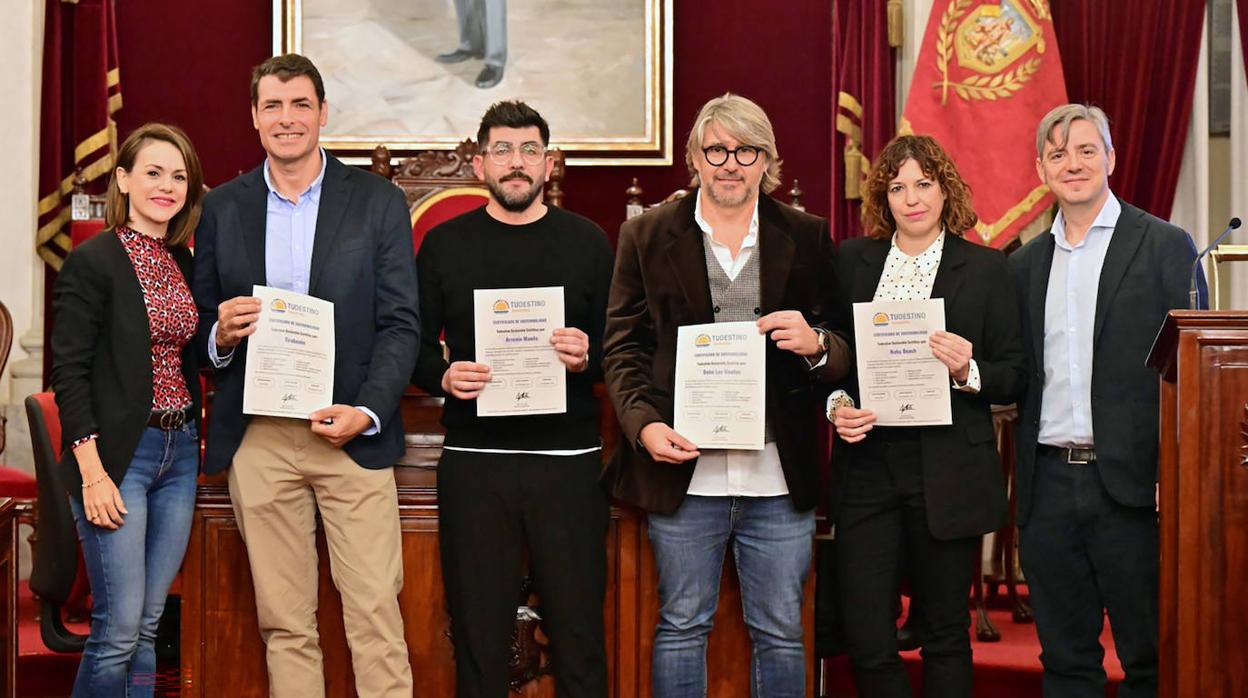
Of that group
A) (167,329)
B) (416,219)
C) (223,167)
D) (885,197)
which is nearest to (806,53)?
(416,219)

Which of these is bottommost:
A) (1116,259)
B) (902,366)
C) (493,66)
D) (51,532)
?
(51,532)

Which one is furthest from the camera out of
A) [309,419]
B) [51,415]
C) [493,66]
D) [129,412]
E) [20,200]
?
[493,66]

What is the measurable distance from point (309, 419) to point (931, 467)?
55.3 inches

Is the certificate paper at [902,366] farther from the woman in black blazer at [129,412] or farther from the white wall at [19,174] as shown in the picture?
the white wall at [19,174]

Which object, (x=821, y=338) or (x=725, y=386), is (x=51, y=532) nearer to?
(x=725, y=386)

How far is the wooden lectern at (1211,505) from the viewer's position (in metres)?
2.42

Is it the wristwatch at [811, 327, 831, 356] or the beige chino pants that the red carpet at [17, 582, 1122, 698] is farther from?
the wristwatch at [811, 327, 831, 356]

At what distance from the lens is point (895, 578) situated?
9.46 ft

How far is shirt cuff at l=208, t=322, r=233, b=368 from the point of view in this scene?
2924mm

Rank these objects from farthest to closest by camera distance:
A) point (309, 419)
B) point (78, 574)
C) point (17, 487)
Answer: point (17, 487)
point (78, 574)
point (309, 419)

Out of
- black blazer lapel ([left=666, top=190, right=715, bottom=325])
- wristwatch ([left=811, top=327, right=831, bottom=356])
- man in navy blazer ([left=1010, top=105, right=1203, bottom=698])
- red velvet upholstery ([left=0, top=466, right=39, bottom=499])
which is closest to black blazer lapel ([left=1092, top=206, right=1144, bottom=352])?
man in navy blazer ([left=1010, top=105, right=1203, bottom=698])

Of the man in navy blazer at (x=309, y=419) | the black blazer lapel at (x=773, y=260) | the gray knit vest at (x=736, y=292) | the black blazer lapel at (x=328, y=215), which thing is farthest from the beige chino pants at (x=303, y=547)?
the black blazer lapel at (x=773, y=260)

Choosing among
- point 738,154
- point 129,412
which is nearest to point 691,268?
point 738,154

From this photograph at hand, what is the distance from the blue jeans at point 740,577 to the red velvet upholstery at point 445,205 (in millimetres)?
2690
